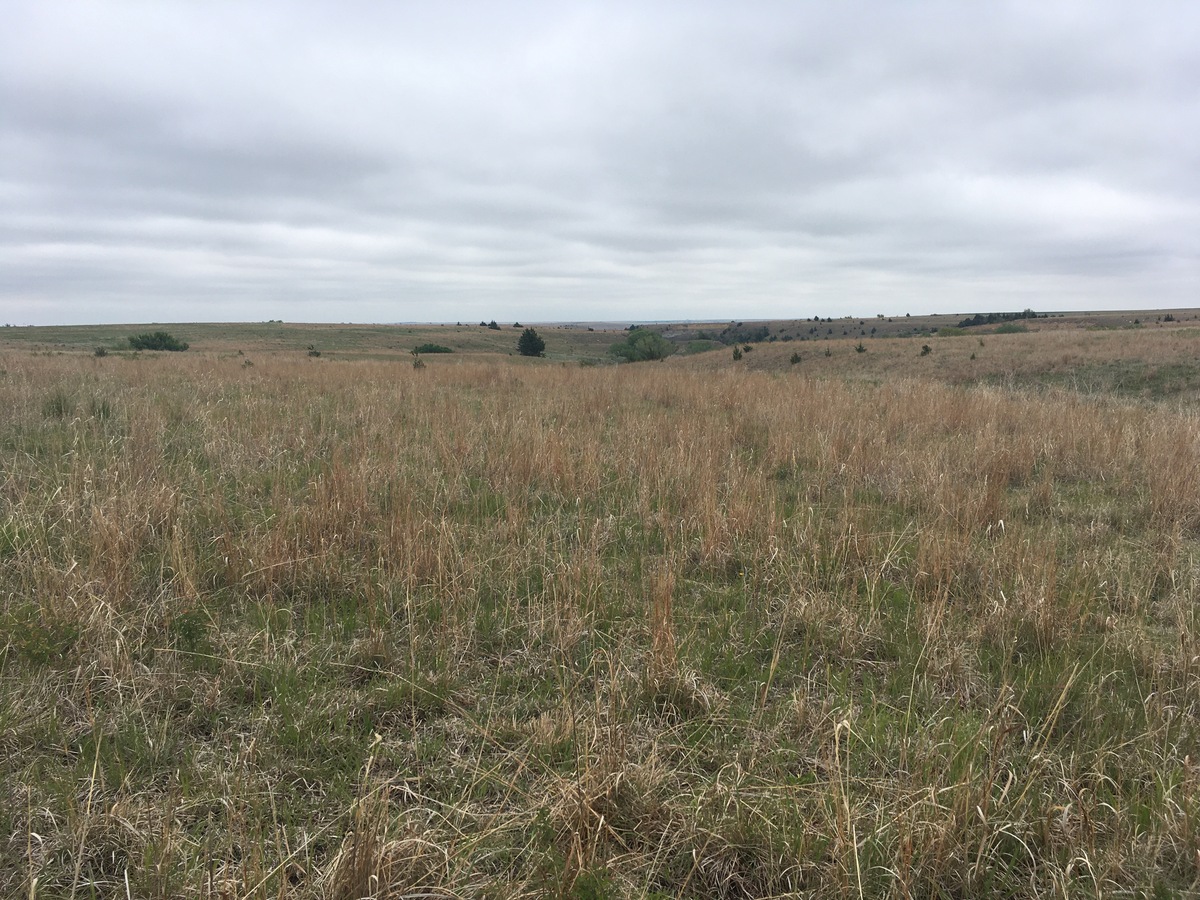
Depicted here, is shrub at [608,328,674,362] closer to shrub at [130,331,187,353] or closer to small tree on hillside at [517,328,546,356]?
small tree on hillside at [517,328,546,356]

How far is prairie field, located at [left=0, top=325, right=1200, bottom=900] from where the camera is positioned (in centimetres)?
173

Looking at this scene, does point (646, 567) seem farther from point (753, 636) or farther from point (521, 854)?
point (521, 854)

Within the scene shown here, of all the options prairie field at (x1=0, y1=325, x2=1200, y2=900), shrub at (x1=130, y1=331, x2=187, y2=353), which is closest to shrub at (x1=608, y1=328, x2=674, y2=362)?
shrub at (x1=130, y1=331, x2=187, y2=353)

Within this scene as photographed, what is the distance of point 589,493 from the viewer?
17.0 feet

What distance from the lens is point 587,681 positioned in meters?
2.66

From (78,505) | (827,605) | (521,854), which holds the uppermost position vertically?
(78,505)

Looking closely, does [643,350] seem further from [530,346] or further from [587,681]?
[587,681]

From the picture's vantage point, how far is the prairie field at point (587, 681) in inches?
68.2

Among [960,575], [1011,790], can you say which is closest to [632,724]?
[1011,790]

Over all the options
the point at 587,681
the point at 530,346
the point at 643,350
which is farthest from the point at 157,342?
the point at 587,681

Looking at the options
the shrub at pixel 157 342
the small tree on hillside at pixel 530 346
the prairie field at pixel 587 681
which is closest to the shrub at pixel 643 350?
the small tree on hillside at pixel 530 346

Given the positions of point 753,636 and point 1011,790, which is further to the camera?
point 753,636

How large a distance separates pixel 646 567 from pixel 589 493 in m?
1.44

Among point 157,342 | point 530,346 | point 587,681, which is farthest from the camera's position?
point 530,346
